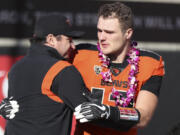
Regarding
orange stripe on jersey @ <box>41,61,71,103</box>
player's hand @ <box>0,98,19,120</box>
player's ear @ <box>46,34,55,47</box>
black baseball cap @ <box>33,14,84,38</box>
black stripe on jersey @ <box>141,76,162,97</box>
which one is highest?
black baseball cap @ <box>33,14,84,38</box>

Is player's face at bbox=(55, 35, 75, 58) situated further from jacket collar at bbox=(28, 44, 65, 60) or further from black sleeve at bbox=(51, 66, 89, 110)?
black sleeve at bbox=(51, 66, 89, 110)

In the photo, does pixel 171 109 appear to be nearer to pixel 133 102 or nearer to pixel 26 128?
pixel 133 102

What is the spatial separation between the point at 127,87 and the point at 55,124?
2.62ft

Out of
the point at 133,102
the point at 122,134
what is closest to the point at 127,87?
the point at 133,102

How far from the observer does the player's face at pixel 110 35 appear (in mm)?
3508

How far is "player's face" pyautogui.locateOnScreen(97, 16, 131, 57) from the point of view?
3.51 metres

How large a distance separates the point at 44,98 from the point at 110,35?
0.83m

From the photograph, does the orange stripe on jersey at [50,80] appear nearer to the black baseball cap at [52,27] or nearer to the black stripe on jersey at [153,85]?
the black baseball cap at [52,27]

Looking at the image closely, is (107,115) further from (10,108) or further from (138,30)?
(138,30)

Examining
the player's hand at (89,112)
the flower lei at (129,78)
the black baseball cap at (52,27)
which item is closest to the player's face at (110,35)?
the flower lei at (129,78)

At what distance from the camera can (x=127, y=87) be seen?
3.59 m

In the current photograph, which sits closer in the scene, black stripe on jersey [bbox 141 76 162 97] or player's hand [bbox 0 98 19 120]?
player's hand [bbox 0 98 19 120]

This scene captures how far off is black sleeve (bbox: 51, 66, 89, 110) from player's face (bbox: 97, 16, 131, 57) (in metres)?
0.58

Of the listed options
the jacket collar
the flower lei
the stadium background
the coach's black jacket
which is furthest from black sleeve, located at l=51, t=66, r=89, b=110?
the stadium background
